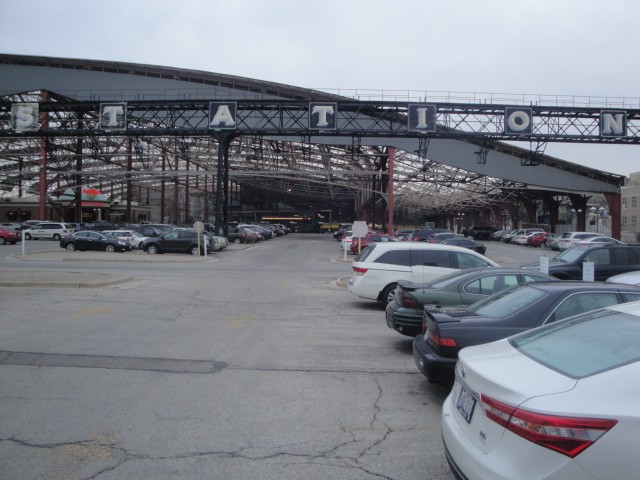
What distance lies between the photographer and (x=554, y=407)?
9.72 ft

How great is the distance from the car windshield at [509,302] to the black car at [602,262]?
33.4 feet

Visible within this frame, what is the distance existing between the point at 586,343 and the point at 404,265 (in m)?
9.51

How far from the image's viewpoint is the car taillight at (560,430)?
2816mm

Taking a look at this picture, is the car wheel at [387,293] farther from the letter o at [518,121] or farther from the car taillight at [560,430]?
the letter o at [518,121]

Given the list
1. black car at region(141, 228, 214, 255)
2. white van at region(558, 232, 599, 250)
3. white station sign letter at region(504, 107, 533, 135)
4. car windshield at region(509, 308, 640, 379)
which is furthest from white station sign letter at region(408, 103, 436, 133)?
car windshield at region(509, 308, 640, 379)

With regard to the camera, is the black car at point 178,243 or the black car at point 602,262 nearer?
the black car at point 602,262

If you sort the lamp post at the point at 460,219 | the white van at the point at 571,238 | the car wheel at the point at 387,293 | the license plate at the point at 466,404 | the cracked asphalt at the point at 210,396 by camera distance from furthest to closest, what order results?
the lamp post at the point at 460,219 < the white van at the point at 571,238 < the car wheel at the point at 387,293 < the cracked asphalt at the point at 210,396 < the license plate at the point at 466,404

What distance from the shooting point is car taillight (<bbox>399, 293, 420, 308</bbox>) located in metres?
8.63

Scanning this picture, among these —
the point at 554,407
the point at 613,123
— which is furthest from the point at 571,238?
the point at 554,407

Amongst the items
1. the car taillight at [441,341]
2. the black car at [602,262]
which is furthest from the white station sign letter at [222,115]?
the car taillight at [441,341]

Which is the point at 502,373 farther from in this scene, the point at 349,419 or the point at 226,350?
the point at 226,350

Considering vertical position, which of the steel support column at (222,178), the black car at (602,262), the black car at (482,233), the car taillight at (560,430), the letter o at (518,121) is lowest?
the black car at (482,233)

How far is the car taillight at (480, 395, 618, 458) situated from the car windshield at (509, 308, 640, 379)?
15.5 inches

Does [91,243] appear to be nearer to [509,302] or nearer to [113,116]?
[113,116]
